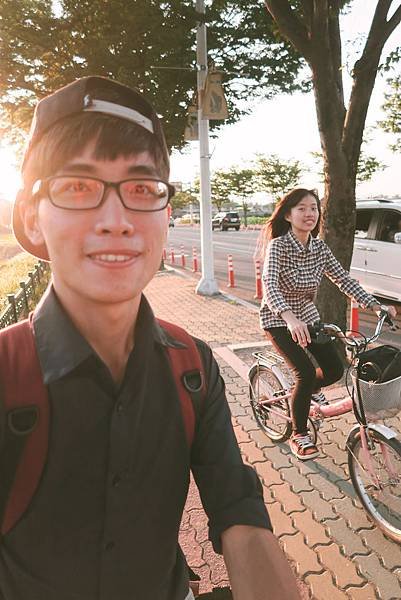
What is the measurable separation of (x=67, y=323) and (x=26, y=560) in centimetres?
53

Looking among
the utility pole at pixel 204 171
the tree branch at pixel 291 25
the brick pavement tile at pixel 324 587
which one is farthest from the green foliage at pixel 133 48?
the brick pavement tile at pixel 324 587

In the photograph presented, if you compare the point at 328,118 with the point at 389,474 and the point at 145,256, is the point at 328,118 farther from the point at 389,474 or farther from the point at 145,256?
the point at 145,256

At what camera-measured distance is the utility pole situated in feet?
35.6

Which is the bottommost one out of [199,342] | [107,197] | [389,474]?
[389,474]

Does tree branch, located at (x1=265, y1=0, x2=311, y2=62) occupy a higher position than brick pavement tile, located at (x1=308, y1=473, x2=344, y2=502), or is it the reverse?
tree branch, located at (x1=265, y1=0, x2=311, y2=62)

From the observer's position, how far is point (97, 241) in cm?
101

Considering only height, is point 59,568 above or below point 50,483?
below

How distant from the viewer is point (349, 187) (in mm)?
5961

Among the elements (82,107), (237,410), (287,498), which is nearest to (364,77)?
(237,410)

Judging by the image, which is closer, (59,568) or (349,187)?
(59,568)

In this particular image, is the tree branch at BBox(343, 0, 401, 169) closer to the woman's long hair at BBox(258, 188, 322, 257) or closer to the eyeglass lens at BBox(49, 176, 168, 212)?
the woman's long hair at BBox(258, 188, 322, 257)

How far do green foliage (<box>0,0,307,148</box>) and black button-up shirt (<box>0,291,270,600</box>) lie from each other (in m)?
11.0

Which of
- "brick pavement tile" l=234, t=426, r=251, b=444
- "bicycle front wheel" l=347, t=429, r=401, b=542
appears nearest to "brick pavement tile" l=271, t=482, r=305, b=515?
"bicycle front wheel" l=347, t=429, r=401, b=542

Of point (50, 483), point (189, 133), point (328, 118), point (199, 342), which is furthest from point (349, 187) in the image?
point (189, 133)
